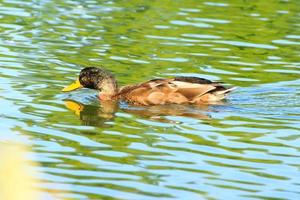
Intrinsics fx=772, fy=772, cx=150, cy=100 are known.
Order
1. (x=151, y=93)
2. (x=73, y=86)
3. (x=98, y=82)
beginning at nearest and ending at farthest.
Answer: (x=151, y=93), (x=73, y=86), (x=98, y=82)

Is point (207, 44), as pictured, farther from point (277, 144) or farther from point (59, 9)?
point (277, 144)

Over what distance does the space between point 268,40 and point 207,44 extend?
4.71ft

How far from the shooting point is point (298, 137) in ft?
27.8

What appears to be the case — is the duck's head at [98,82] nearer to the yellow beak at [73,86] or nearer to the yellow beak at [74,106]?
the yellow beak at [73,86]

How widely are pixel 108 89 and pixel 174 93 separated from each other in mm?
1087

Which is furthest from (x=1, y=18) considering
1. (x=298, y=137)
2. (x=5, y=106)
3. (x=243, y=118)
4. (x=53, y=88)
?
(x=298, y=137)

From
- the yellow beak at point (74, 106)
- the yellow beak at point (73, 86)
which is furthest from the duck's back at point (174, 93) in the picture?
the yellow beak at point (73, 86)

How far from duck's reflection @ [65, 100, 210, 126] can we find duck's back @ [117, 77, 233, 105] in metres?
0.15

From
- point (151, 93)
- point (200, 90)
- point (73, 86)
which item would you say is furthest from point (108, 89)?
point (200, 90)

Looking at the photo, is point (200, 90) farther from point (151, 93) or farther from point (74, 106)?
point (74, 106)

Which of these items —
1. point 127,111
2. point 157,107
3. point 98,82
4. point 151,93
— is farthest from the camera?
point 98,82

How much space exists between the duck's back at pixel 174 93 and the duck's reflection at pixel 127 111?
155mm

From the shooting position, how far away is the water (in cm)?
643

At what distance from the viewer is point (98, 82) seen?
11.7 m
